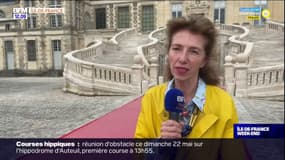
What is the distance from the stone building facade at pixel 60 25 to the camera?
151cm

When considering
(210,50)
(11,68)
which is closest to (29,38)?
(11,68)

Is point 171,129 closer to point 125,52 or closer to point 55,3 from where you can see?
point 55,3

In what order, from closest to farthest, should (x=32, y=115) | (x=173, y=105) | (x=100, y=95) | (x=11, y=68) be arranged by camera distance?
(x=173, y=105) < (x=11, y=68) < (x=32, y=115) < (x=100, y=95)

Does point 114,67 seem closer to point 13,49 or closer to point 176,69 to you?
point 13,49

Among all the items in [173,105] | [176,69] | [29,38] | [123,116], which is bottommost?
[123,116]

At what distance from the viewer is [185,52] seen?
1038 mm

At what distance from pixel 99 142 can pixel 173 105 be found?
579mm

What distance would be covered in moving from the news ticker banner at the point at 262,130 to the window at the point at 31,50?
1320mm

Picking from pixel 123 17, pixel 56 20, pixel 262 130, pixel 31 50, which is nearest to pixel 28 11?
pixel 56 20

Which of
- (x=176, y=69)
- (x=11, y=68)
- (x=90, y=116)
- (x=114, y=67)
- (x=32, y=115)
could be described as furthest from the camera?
(x=114, y=67)

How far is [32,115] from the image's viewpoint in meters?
1.63

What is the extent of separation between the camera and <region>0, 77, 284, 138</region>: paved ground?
1513 millimetres

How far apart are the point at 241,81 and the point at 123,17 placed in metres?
0.97

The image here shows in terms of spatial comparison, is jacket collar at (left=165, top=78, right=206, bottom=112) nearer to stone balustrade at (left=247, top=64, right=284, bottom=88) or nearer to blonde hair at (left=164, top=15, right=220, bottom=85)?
blonde hair at (left=164, top=15, right=220, bottom=85)
